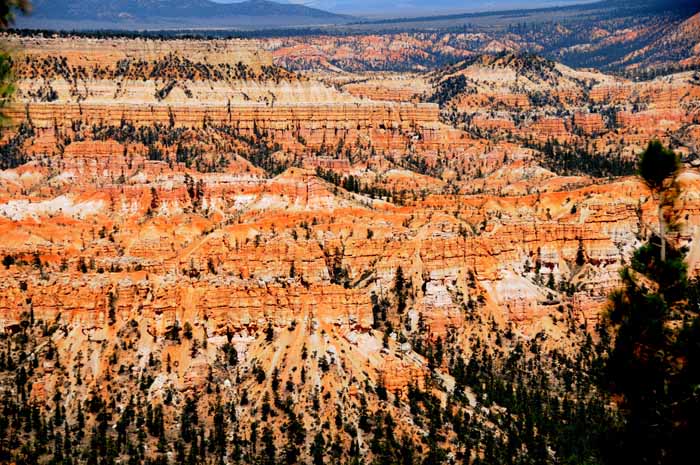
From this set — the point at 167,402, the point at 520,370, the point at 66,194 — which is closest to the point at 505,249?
the point at 520,370

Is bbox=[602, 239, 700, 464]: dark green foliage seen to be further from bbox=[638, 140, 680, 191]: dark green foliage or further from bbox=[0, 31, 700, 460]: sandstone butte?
bbox=[0, 31, 700, 460]: sandstone butte

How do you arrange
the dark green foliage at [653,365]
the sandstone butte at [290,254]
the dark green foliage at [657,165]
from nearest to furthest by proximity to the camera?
the dark green foliage at [653,365]
the dark green foliage at [657,165]
the sandstone butte at [290,254]

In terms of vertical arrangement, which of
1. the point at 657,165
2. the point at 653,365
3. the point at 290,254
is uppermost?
the point at 657,165

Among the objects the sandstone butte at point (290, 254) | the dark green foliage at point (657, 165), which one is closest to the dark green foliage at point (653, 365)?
the dark green foliage at point (657, 165)

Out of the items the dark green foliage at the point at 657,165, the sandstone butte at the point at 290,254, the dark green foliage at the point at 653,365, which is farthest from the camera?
the sandstone butte at the point at 290,254

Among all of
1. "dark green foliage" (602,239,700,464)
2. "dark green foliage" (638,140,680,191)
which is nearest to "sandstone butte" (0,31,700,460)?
"dark green foliage" (638,140,680,191)

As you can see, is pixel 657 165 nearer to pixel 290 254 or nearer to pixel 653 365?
pixel 653 365

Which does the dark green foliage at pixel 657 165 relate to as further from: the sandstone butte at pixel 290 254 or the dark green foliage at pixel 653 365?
the sandstone butte at pixel 290 254

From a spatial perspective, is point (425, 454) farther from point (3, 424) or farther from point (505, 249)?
point (505, 249)

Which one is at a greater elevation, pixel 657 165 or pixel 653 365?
pixel 657 165

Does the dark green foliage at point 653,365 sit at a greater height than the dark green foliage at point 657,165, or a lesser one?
lesser

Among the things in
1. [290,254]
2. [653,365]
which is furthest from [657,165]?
[290,254]
